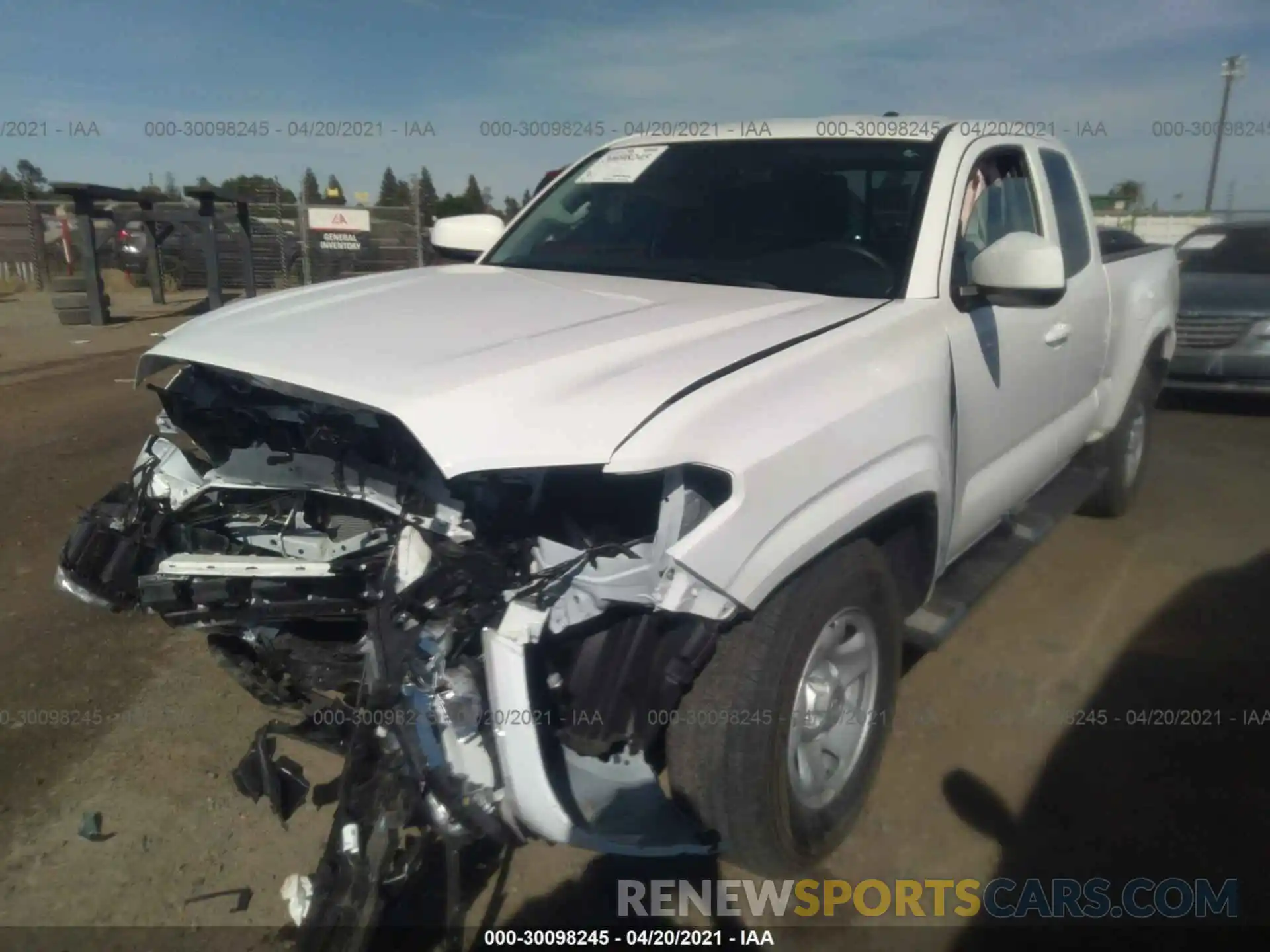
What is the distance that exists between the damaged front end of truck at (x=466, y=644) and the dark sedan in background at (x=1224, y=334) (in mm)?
7092

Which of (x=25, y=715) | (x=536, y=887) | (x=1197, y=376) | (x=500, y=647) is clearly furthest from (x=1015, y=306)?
(x=1197, y=376)

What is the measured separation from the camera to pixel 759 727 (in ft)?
7.30

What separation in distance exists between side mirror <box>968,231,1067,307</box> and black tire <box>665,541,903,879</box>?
101 centimetres

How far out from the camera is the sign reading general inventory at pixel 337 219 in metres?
16.5

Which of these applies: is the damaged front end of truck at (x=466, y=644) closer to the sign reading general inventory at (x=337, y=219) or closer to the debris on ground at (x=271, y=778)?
the debris on ground at (x=271, y=778)

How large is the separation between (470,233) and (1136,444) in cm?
379

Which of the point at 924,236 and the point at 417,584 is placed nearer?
the point at 417,584

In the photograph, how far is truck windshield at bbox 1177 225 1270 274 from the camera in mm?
8969

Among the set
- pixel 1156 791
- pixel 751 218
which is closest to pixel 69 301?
pixel 751 218

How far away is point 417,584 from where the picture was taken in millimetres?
2168

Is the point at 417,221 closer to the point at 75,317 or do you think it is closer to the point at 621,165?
the point at 75,317

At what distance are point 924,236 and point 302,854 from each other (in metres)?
2.57

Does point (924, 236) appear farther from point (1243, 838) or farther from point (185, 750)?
point (185, 750)

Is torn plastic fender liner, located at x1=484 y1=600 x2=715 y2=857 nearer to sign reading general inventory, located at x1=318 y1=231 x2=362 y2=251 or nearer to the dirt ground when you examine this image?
the dirt ground
